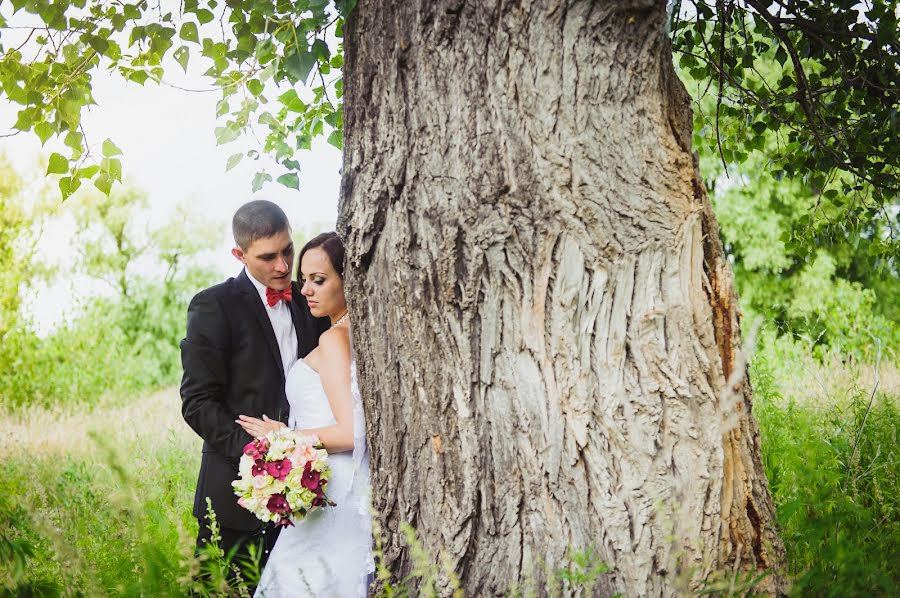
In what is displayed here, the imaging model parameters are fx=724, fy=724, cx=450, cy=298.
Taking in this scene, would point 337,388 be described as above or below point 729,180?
below

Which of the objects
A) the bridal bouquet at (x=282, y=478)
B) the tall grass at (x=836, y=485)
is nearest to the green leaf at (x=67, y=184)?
the bridal bouquet at (x=282, y=478)

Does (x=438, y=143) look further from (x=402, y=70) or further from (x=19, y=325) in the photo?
(x=19, y=325)

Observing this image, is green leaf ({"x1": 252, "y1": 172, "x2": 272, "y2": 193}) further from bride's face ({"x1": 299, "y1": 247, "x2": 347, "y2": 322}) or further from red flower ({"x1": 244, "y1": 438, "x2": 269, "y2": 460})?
red flower ({"x1": 244, "y1": 438, "x2": 269, "y2": 460})

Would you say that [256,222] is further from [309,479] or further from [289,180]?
[309,479]

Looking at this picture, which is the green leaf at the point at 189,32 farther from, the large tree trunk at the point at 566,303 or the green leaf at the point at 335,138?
the large tree trunk at the point at 566,303

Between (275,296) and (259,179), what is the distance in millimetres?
688

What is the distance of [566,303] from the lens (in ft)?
8.16

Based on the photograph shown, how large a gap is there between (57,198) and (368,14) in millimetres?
15082

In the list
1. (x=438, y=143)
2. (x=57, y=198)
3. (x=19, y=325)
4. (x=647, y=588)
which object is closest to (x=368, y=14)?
(x=438, y=143)

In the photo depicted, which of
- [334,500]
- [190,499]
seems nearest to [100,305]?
[190,499]

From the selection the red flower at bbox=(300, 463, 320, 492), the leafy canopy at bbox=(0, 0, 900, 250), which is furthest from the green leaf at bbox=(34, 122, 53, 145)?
the red flower at bbox=(300, 463, 320, 492)

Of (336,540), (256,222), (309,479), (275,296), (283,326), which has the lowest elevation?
(336,540)

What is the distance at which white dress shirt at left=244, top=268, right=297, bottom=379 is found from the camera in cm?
431

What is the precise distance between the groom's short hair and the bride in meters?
0.54
